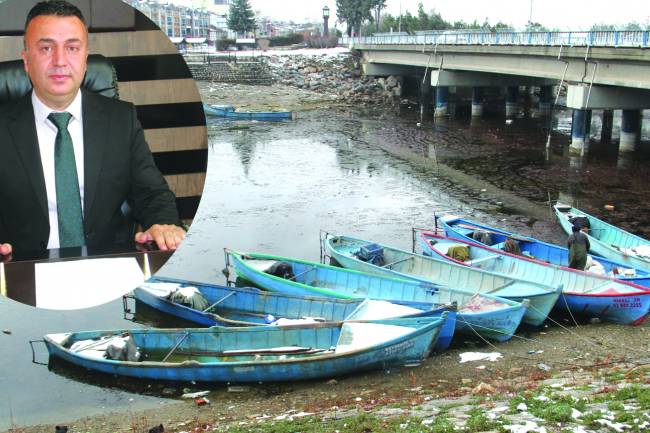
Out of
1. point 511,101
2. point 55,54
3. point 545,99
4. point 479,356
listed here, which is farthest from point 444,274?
point 545,99

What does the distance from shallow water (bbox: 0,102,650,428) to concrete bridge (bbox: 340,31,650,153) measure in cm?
304

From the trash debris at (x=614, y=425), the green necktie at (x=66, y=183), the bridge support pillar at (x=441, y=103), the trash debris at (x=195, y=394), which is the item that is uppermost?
the green necktie at (x=66, y=183)

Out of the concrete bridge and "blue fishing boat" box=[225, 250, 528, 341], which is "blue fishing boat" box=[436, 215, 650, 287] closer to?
"blue fishing boat" box=[225, 250, 528, 341]

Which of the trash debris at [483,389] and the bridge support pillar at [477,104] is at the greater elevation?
the bridge support pillar at [477,104]

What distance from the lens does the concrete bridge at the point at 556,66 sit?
3634cm

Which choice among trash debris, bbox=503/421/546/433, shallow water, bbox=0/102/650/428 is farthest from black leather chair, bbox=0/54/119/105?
shallow water, bbox=0/102/650/428

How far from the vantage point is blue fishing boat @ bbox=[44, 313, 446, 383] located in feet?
50.2

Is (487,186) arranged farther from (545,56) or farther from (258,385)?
(258,385)

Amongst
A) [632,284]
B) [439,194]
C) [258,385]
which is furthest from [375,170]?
[258,385]

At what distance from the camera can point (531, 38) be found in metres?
44.6

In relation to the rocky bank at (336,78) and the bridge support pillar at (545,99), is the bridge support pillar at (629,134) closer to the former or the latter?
the bridge support pillar at (545,99)

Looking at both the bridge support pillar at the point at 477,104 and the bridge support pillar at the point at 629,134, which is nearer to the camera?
the bridge support pillar at the point at 629,134

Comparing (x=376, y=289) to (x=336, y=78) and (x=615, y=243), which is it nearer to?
(x=615, y=243)

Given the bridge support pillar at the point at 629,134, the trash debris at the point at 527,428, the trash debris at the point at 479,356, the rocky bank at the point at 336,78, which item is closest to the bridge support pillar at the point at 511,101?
the rocky bank at the point at 336,78
